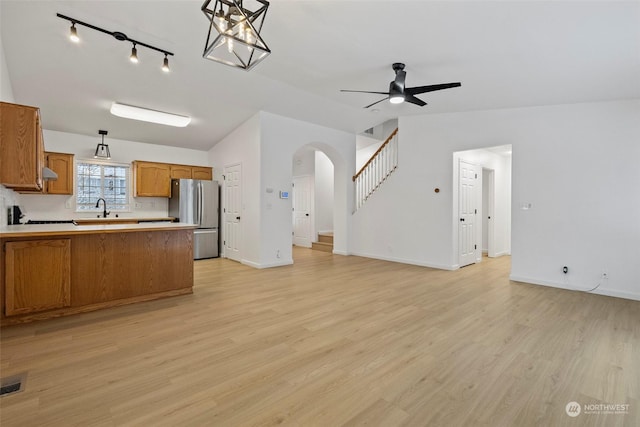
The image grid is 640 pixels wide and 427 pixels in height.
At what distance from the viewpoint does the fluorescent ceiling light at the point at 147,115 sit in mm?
4988

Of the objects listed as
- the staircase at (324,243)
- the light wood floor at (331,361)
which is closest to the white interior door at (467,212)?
the light wood floor at (331,361)

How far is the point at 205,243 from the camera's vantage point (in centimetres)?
678

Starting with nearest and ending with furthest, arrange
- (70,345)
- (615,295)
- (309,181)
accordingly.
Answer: (70,345) → (615,295) → (309,181)

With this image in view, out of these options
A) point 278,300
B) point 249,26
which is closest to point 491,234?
point 278,300

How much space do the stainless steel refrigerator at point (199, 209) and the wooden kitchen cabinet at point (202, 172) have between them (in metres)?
0.53

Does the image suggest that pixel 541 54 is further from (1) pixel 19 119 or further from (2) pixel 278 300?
(1) pixel 19 119

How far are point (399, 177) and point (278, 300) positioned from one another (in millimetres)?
3949

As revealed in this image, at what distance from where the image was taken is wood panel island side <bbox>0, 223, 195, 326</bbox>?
3.02 meters

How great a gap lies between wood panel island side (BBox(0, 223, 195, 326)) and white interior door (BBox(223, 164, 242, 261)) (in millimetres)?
2185

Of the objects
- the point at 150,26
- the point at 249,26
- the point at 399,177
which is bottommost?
the point at 399,177

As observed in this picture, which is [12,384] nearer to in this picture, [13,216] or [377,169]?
[13,216]

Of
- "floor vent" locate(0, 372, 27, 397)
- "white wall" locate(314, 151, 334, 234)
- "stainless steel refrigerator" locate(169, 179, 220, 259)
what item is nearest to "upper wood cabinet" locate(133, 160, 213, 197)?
"stainless steel refrigerator" locate(169, 179, 220, 259)

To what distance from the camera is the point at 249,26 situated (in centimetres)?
214

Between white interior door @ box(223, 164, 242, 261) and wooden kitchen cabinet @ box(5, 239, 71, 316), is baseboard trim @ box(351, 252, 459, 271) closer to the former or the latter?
white interior door @ box(223, 164, 242, 261)
